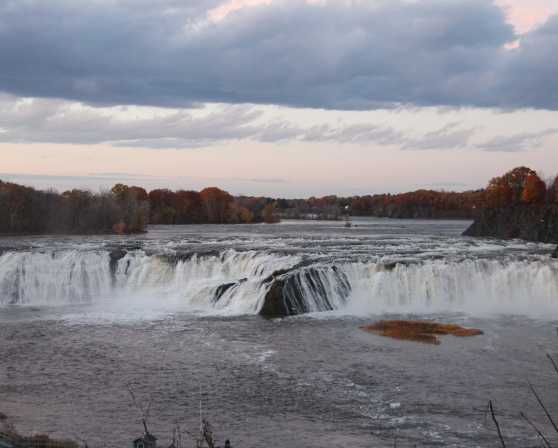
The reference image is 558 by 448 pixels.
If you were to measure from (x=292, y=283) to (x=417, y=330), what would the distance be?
21.1 ft

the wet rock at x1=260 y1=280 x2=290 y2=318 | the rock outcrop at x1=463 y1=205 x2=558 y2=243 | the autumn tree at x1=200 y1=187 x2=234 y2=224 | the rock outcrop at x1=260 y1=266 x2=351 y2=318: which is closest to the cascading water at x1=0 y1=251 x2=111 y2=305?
the rock outcrop at x1=260 y1=266 x2=351 y2=318

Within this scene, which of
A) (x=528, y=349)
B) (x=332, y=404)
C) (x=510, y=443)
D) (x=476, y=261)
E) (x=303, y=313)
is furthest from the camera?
(x=476, y=261)

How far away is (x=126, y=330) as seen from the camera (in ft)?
73.9

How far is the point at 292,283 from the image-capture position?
2677 centimetres

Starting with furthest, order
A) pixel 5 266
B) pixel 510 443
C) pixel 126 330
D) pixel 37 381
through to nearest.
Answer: pixel 5 266 → pixel 126 330 → pixel 37 381 → pixel 510 443

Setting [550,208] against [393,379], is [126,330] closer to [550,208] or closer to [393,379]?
[393,379]

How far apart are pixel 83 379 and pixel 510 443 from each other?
9.44m

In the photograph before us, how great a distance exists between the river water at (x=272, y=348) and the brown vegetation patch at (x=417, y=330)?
1.99 ft

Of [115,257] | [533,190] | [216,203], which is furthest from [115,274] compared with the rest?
[216,203]

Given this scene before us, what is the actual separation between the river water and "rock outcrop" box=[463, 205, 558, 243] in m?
24.1

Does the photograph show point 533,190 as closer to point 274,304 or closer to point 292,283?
point 292,283

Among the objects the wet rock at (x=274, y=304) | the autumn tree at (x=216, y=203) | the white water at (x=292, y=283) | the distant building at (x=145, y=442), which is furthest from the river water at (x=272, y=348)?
the autumn tree at (x=216, y=203)

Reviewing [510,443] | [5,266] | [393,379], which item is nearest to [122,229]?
[5,266]

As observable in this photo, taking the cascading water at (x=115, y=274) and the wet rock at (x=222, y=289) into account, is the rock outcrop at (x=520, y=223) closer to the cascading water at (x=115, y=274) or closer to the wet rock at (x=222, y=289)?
the cascading water at (x=115, y=274)
